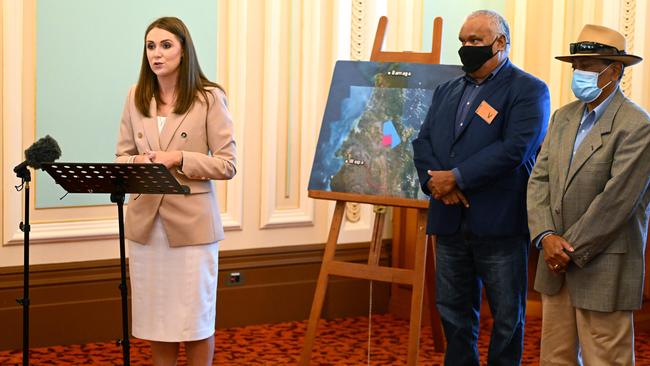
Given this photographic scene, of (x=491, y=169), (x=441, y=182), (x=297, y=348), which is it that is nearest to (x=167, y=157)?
(x=441, y=182)

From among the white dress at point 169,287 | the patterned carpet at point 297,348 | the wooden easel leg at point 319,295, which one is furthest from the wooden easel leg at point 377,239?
the white dress at point 169,287

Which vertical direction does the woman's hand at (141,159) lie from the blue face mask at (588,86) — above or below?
below

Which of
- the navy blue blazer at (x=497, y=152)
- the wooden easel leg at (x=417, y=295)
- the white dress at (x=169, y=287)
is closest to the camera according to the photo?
the white dress at (x=169, y=287)

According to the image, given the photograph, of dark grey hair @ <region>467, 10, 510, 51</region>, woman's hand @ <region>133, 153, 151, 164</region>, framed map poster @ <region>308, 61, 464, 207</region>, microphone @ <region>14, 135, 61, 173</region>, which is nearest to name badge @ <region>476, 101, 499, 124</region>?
dark grey hair @ <region>467, 10, 510, 51</region>

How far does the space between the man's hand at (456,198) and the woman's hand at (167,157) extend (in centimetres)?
110

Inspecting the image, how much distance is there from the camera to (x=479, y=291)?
4.02m

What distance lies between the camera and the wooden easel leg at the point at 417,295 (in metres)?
4.29

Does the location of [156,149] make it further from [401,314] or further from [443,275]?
[401,314]

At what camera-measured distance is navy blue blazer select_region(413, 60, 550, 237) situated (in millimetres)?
3734

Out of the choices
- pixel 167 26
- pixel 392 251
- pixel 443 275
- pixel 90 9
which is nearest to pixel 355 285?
pixel 392 251

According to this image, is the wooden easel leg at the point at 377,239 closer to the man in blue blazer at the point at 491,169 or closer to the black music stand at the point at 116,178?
the man in blue blazer at the point at 491,169

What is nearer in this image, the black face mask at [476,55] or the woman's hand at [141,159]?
the woman's hand at [141,159]

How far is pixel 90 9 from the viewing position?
16.0 feet

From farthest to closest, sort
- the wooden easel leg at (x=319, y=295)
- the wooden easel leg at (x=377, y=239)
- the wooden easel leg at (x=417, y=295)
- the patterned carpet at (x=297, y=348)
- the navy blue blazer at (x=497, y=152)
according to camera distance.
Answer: the patterned carpet at (x=297, y=348), the wooden easel leg at (x=377, y=239), the wooden easel leg at (x=319, y=295), the wooden easel leg at (x=417, y=295), the navy blue blazer at (x=497, y=152)
